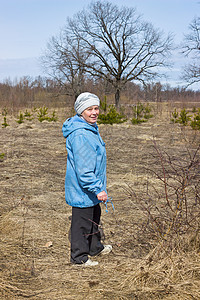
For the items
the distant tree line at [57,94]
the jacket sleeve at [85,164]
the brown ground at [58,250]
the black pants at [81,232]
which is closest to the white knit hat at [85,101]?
the jacket sleeve at [85,164]

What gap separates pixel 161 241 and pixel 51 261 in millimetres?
1113

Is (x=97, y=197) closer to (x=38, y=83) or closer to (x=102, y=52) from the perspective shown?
(x=102, y=52)

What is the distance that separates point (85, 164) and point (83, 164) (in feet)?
0.06

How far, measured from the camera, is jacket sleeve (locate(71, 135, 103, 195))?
254cm

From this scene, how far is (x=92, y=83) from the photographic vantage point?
3047cm

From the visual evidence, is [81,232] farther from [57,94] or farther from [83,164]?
[57,94]

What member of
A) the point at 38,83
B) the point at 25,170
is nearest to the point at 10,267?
the point at 25,170

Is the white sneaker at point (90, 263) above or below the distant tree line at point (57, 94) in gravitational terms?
below

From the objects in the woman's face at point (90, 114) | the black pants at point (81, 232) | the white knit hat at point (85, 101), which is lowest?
the black pants at point (81, 232)

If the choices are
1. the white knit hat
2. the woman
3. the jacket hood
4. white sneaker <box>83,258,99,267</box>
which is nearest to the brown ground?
white sneaker <box>83,258,99,267</box>

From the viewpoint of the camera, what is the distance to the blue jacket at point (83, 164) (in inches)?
100

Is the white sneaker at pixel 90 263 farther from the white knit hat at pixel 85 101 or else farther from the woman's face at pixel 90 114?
the white knit hat at pixel 85 101

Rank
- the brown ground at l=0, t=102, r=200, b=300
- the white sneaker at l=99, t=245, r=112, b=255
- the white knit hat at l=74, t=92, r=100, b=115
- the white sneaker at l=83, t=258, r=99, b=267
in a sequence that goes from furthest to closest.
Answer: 1. the white sneaker at l=99, t=245, r=112, b=255
2. the white sneaker at l=83, t=258, r=99, b=267
3. the white knit hat at l=74, t=92, r=100, b=115
4. the brown ground at l=0, t=102, r=200, b=300

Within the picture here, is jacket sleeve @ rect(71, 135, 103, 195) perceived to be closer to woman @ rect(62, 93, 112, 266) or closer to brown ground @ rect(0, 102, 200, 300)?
woman @ rect(62, 93, 112, 266)
